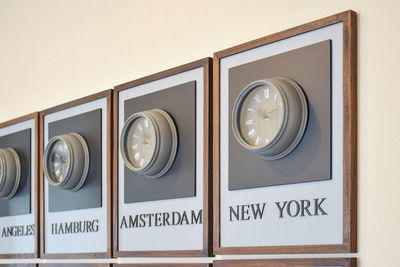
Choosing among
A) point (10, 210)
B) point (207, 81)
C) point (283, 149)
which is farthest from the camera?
point (10, 210)

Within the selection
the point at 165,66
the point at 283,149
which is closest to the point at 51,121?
the point at 165,66

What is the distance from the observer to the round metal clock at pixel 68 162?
2.58 meters

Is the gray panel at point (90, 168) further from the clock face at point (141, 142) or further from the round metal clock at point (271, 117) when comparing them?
the round metal clock at point (271, 117)

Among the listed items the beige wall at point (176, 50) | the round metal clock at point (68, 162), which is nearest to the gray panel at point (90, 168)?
the round metal clock at point (68, 162)

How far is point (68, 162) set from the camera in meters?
2.59

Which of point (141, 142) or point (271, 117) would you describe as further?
point (141, 142)

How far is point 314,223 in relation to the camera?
1.75 m

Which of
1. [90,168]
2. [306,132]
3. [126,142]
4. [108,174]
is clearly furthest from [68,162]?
[306,132]

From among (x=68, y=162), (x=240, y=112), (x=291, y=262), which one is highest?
(x=240, y=112)

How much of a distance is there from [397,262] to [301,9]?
74 centimetres

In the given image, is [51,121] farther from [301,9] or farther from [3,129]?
[301,9]

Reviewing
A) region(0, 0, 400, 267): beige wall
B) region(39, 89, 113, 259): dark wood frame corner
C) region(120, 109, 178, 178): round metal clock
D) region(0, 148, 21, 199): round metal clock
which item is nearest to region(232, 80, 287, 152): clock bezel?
region(0, 0, 400, 267): beige wall

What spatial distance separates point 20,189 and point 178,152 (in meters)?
1.10

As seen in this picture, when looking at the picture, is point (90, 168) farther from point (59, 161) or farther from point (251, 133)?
point (251, 133)
